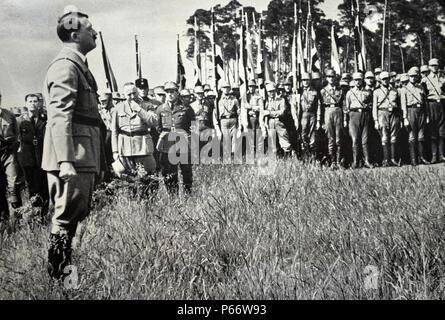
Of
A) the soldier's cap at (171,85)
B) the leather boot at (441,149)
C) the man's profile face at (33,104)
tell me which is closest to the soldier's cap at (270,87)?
the soldier's cap at (171,85)

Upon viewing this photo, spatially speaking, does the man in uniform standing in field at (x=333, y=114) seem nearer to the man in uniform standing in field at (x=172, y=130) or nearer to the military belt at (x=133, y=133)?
the man in uniform standing in field at (x=172, y=130)

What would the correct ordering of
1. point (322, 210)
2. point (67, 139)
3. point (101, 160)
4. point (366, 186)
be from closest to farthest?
point (67, 139) → point (101, 160) → point (322, 210) → point (366, 186)

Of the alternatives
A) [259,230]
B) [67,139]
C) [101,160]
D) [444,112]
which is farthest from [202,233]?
[444,112]

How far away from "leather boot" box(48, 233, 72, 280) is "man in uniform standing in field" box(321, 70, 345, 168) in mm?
6472

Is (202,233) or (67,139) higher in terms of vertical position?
(67,139)

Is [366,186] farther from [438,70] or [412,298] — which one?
[438,70]

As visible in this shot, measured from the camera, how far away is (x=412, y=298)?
302cm

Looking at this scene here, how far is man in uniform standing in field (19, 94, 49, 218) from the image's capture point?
17.5 feet

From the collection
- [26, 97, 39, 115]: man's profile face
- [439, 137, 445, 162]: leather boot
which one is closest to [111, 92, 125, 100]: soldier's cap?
[26, 97, 39, 115]: man's profile face

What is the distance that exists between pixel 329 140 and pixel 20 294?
6940 mm

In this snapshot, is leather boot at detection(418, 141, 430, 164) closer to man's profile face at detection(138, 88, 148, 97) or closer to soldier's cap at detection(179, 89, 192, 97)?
soldier's cap at detection(179, 89, 192, 97)

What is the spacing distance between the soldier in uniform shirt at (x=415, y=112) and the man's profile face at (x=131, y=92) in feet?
16.2

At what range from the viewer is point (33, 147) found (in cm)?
594

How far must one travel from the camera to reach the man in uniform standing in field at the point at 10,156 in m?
5.19
